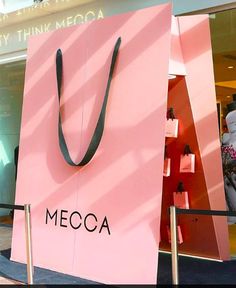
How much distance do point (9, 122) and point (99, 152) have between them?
424cm

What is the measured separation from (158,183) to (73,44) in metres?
1.61

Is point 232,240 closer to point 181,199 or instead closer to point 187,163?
point 181,199

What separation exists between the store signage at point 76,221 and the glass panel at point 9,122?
141 inches

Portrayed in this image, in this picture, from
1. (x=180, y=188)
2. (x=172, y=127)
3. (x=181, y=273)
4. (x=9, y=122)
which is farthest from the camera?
(x=9, y=122)

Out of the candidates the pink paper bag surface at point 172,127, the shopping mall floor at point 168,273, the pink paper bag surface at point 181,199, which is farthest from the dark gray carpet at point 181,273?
the pink paper bag surface at point 172,127

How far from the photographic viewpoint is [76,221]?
417 centimetres

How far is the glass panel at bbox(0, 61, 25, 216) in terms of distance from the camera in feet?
25.5

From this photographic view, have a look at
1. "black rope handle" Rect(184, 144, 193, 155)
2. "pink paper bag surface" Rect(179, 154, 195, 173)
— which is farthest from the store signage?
Answer: "black rope handle" Rect(184, 144, 193, 155)

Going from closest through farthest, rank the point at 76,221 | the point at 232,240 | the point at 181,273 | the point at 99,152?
the point at 99,152 < the point at 76,221 < the point at 181,273 < the point at 232,240

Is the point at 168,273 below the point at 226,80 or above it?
below

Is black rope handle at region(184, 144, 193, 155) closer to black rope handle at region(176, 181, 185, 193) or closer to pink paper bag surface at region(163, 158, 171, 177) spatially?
pink paper bag surface at region(163, 158, 171, 177)

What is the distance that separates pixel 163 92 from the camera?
3.68 metres

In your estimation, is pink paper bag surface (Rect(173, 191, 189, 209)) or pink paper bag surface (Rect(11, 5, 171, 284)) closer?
pink paper bag surface (Rect(11, 5, 171, 284))

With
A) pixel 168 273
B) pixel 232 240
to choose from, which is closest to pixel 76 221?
pixel 168 273
